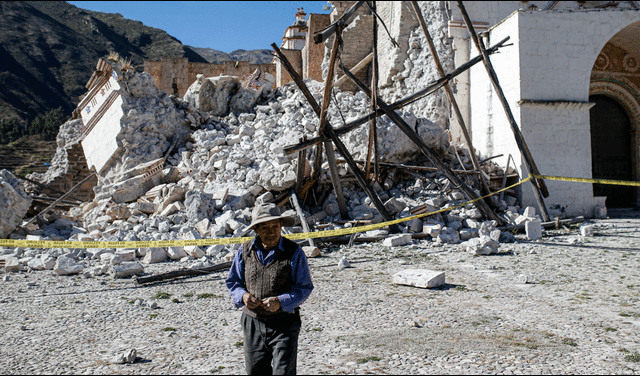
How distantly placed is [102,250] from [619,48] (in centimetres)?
1435

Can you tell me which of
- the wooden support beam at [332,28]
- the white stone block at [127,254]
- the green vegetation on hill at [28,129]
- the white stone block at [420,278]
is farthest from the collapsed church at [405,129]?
the green vegetation on hill at [28,129]

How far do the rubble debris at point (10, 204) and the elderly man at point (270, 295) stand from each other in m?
7.29

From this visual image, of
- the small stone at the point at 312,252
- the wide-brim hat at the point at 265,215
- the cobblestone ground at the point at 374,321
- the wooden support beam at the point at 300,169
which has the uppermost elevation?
the wooden support beam at the point at 300,169

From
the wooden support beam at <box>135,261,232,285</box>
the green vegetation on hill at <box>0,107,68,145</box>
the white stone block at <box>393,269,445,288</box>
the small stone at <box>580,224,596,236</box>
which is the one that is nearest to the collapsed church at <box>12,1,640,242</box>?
the small stone at <box>580,224,596,236</box>

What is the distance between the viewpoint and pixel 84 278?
5.97 metres

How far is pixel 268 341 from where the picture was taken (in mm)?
2357

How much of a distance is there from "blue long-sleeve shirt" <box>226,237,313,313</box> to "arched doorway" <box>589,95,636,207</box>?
13383 millimetres

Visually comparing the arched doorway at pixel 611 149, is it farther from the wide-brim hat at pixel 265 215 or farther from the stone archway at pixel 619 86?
the wide-brim hat at pixel 265 215

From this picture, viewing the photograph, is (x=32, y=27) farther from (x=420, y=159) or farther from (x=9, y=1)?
(x=420, y=159)

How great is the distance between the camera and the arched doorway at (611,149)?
1305 centimetres

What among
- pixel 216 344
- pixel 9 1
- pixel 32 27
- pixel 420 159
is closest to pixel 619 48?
pixel 420 159

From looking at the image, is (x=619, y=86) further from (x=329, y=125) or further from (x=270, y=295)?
(x=270, y=295)

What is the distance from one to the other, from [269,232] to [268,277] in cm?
25

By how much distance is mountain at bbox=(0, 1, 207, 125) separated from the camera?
45.3 metres
